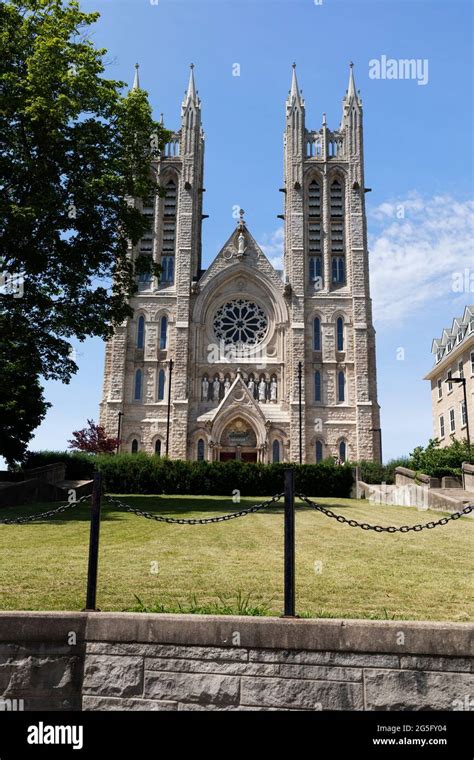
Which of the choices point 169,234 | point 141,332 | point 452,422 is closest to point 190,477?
point 141,332

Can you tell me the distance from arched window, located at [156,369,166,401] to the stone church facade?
8 centimetres

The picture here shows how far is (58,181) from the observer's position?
1845cm

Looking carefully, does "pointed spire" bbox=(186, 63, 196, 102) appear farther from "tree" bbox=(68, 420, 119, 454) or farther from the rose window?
"tree" bbox=(68, 420, 119, 454)

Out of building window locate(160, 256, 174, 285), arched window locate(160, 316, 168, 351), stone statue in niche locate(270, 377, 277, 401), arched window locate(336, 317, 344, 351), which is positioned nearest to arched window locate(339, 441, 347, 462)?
stone statue in niche locate(270, 377, 277, 401)

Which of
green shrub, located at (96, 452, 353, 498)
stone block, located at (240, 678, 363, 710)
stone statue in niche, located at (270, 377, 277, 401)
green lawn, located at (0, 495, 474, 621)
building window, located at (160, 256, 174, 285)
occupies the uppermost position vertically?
building window, located at (160, 256, 174, 285)

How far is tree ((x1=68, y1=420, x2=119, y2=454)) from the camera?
39.8 metres

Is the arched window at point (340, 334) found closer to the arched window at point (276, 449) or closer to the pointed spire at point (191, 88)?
the arched window at point (276, 449)

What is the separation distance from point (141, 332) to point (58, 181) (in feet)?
91.6

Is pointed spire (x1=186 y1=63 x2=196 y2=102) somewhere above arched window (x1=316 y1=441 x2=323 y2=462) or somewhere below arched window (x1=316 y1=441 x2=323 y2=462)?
above
